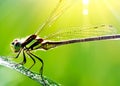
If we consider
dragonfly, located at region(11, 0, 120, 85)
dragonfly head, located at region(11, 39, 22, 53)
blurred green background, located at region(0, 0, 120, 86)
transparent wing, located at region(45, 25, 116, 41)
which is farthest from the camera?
blurred green background, located at region(0, 0, 120, 86)

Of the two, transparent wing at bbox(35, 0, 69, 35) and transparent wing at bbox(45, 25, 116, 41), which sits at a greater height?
transparent wing at bbox(35, 0, 69, 35)

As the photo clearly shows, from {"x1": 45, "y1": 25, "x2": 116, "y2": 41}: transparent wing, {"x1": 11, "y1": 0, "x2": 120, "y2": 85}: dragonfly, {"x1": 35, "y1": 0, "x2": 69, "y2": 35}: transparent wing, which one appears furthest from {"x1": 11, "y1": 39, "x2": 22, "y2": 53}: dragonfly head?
{"x1": 45, "y1": 25, "x2": 116, "y2": 41}: transparent wing

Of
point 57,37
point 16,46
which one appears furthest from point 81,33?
point 16,46

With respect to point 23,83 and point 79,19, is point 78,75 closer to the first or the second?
point 23,83

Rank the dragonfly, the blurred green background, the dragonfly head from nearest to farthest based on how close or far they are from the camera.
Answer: the dragonfly head < the dragonfly < the blurred green background

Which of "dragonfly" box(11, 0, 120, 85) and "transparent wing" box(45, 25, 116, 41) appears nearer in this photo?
"dragonfly" box(11, 0, 120, 85)

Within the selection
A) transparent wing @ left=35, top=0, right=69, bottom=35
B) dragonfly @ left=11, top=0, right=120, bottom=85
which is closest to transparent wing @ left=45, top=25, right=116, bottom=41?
dragonfly @ left=11, top=0, right=120, bottom=85

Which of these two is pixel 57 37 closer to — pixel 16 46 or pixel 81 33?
pixel 81 33

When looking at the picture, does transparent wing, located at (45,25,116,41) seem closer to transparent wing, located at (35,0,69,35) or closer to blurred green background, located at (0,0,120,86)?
transparent wing, located at (35,0,69,35)

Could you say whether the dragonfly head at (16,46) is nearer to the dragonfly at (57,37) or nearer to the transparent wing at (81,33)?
the dragonfly at (57,37)
